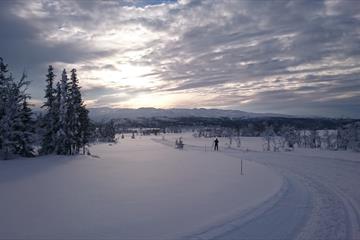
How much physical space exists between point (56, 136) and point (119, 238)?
1106 inches

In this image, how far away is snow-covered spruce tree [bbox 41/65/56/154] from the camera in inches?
1366

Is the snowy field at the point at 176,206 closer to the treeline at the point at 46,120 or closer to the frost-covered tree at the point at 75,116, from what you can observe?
the treeline at the point at 46,120

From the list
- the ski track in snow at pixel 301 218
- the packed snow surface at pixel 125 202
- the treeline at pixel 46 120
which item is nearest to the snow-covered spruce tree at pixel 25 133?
the treeline at pixel 46 120

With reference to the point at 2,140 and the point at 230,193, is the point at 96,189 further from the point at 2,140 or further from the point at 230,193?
the point at 2,140

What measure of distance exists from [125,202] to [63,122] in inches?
961

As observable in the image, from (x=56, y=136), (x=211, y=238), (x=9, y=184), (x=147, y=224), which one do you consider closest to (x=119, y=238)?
(x=147, y=224)

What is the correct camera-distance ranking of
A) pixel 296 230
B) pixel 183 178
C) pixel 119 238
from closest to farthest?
1. pixel 119 238
2. pixel 296 230
3. pixel 183 178

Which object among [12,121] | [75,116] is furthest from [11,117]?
[75,116]

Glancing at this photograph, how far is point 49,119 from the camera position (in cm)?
3503

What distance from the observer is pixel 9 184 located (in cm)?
1537

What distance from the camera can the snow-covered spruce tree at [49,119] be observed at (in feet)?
114

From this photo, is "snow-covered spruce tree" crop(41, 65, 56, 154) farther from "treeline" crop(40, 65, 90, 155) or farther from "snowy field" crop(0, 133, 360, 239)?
"snowy field" crop(0, 133, 360, 239)

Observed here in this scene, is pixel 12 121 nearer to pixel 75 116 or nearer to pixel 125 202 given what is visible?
pixel 75 116

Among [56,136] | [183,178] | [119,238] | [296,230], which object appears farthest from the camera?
[56,136]
